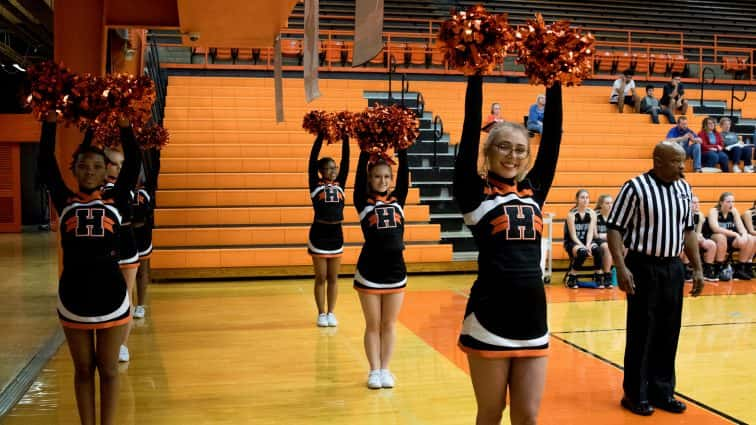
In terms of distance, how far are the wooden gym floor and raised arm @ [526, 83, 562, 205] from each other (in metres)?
1.83

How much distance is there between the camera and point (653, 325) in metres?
4.08

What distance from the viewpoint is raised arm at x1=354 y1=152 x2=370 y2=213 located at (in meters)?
4.56

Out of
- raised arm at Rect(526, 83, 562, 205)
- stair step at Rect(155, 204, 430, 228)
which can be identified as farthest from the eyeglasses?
stair step at Rect(155, 204, 430, 228)

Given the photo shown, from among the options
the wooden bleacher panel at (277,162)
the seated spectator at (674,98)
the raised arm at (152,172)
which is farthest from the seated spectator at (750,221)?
the raised arm at (152,172)

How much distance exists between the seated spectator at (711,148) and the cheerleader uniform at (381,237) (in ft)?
29.5

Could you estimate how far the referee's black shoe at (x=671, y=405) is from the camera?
4.07 meters

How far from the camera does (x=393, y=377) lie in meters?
4.72

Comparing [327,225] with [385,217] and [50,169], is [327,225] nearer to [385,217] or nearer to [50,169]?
[385,217]

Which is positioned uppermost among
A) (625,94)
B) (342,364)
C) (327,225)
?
(625,94)

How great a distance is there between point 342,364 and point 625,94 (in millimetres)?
11302

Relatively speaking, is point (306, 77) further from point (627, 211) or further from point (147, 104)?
point (627, 211)

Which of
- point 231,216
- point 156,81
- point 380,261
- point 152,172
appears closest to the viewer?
point 380,261

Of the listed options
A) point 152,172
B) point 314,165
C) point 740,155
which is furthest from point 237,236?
point 740,155

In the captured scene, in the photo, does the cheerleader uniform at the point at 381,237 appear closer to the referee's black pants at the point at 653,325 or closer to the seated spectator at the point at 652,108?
the referee's black pants at the point at 653,325
